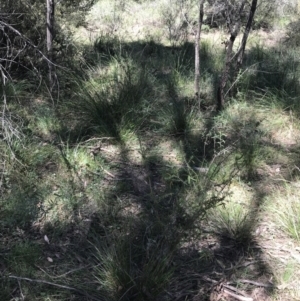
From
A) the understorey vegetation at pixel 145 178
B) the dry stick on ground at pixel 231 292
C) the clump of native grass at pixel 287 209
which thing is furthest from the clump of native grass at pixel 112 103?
the dry stick on ground at pixel 231 292

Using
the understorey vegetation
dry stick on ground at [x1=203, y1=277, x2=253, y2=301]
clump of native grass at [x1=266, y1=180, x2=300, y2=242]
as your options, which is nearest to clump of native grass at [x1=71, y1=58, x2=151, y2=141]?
the understorey vegetation

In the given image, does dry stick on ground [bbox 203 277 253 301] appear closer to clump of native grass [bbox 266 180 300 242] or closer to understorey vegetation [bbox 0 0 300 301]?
understorey vegetation [bbox 0 0 300 301]

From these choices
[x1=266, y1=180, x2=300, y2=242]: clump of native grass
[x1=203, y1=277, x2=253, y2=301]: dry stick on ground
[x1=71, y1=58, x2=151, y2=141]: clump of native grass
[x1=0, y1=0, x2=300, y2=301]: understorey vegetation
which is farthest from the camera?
[x1=71, y1=58, x2=151, y2=141]: clump of native grass

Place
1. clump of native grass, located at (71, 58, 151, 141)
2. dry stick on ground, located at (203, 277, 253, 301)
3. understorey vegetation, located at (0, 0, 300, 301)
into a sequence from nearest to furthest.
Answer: dry stick on ground, located at (203, 277, 253, 301) → understorey vegetation, located at (0, 0, 300, 301) → clump of native grass, located at (71, 58, 151, 141)

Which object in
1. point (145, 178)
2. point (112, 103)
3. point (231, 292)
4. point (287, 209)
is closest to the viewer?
point (231, 292)

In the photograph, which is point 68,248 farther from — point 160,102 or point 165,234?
point 160,102

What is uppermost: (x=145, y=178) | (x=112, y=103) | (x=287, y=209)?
(x=112, y=103)

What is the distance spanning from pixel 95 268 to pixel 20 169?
55.1 inches

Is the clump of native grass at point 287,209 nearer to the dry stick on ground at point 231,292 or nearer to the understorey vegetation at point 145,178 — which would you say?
the understorey vegetation at point 145,178

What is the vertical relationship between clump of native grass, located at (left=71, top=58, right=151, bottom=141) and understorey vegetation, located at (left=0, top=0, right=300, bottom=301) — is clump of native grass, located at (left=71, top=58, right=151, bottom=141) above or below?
above

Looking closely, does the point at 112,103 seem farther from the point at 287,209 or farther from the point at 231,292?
the point at 231,292

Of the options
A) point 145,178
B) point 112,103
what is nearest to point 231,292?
point 145,178

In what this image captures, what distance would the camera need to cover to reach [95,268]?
271 centimetres

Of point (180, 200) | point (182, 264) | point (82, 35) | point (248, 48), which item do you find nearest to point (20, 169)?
point (180, 200)
